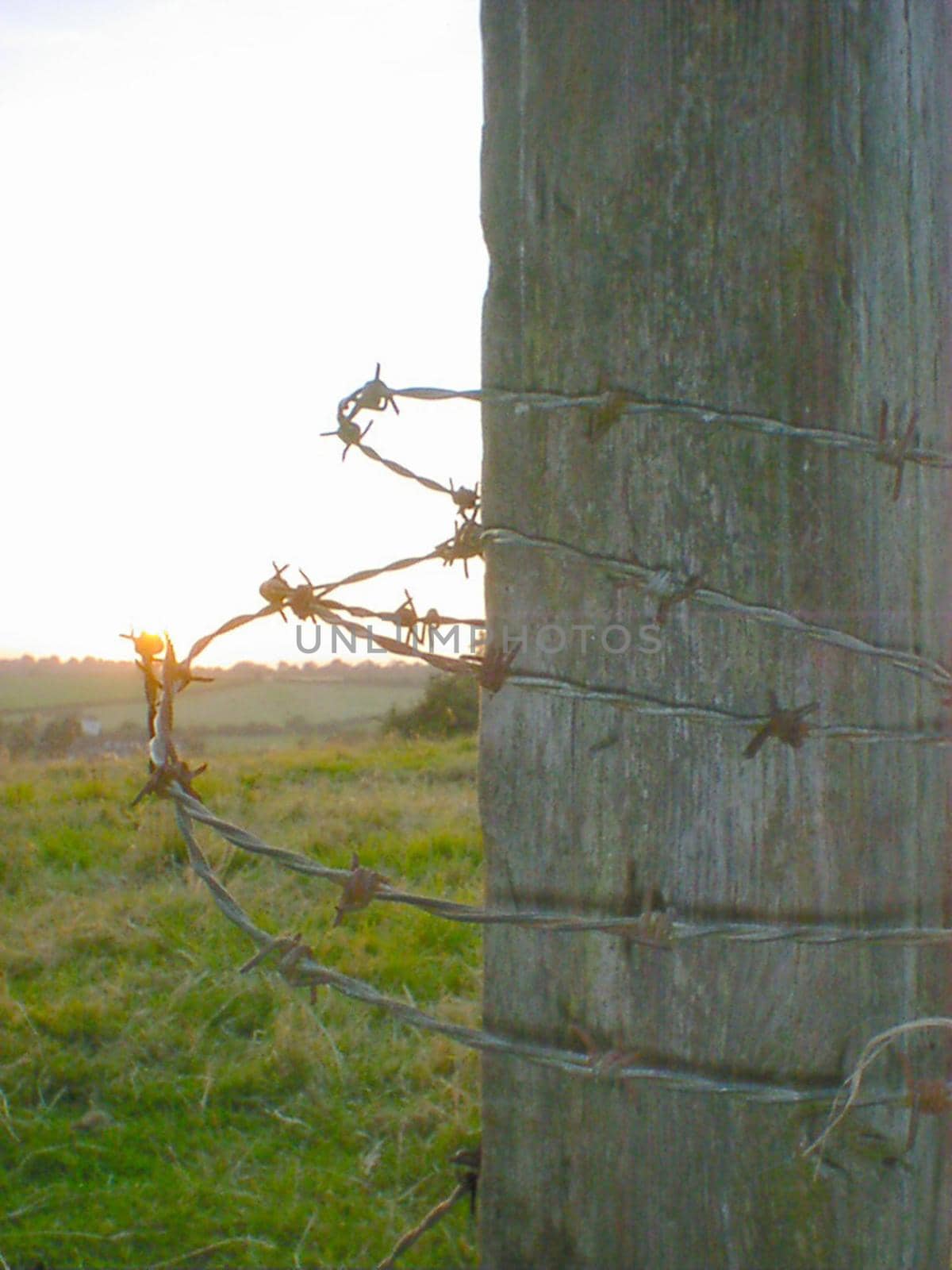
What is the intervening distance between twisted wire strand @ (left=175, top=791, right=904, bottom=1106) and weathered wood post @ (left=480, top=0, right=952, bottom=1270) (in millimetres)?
18

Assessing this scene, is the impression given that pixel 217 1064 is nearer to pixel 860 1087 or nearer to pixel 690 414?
pixel 860 1087

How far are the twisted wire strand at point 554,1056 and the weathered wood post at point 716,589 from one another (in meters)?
0.02

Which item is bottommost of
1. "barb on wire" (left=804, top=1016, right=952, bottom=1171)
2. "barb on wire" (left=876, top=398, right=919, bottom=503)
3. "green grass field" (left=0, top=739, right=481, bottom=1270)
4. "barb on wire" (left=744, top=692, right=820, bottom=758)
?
"green grass field" (left=0, top=739, right=481, bottom=1270)

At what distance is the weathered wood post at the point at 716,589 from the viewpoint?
1.19m

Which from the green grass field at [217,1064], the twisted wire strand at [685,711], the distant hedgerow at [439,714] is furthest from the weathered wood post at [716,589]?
the distant hedgerow at [439,714]

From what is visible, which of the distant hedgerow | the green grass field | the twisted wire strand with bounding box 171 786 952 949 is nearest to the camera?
the twisted wire strand with bounding box 171 786 952 949

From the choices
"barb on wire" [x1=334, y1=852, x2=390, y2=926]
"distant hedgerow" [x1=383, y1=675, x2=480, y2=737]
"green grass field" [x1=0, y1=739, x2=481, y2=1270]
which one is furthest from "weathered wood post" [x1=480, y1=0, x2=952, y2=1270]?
"distant hedgerow" [x1=383, y1=675, x2=480, y2=737]

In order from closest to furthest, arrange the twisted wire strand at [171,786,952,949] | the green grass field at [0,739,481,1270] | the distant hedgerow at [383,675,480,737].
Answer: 1. the twisted wire strand at [171,786,952,949]
2. the green grass field at [0,739,481,1270]
3. the distant hedgerow at [383,675,480,737]

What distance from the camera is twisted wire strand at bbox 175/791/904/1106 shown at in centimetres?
118

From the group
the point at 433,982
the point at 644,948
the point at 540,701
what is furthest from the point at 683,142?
the point at 433,982

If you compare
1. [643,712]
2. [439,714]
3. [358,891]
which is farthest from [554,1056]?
[439,714]

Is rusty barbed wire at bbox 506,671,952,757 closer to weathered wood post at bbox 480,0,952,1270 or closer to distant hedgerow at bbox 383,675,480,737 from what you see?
weathered wood post at bbox 480,0,952,1270

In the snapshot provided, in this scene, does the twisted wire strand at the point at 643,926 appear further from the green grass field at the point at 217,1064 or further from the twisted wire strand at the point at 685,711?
the green grass field at the point at 217,1064

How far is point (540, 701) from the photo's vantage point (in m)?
1.25
